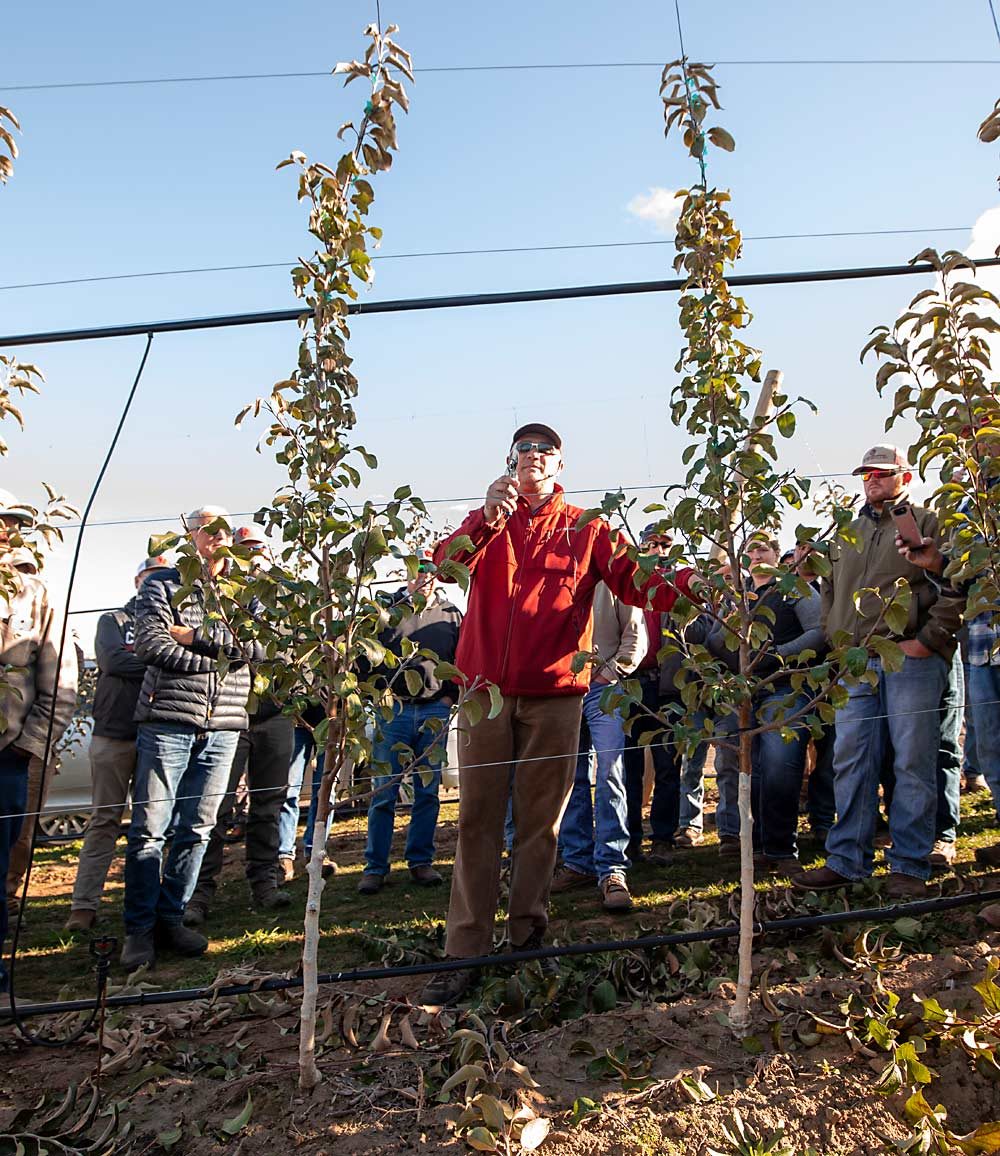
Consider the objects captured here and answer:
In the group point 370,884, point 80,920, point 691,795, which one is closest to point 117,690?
point 80,920

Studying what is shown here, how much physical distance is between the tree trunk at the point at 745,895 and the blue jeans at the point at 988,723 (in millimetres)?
1864

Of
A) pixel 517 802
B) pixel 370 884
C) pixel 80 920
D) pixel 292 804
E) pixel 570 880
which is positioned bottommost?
pixel 80 920

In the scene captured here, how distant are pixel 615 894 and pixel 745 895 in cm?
177

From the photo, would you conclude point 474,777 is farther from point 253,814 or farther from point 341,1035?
point 253,814

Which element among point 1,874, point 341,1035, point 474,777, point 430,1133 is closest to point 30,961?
point 1,874

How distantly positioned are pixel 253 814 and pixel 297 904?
1.99 feet

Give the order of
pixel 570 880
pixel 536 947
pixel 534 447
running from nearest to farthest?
pixel 536 947, pixel 534 447, pixel 570 880

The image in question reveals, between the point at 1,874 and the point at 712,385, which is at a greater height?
the point at 712,385

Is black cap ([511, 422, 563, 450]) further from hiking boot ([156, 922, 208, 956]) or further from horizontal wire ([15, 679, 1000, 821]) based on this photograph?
hiking boot ([156, 922, 208, 956])

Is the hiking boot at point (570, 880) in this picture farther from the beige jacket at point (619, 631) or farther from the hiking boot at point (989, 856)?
the hiking boot at point (989, 856)

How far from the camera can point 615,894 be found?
16.6ft

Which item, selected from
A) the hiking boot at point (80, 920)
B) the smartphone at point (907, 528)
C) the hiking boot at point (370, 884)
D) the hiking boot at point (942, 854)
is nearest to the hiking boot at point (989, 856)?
the hiking boot at point (942, 854)

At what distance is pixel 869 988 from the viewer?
344 centimetres

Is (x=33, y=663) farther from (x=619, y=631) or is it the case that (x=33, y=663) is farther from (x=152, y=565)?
(x=619, y=631)
